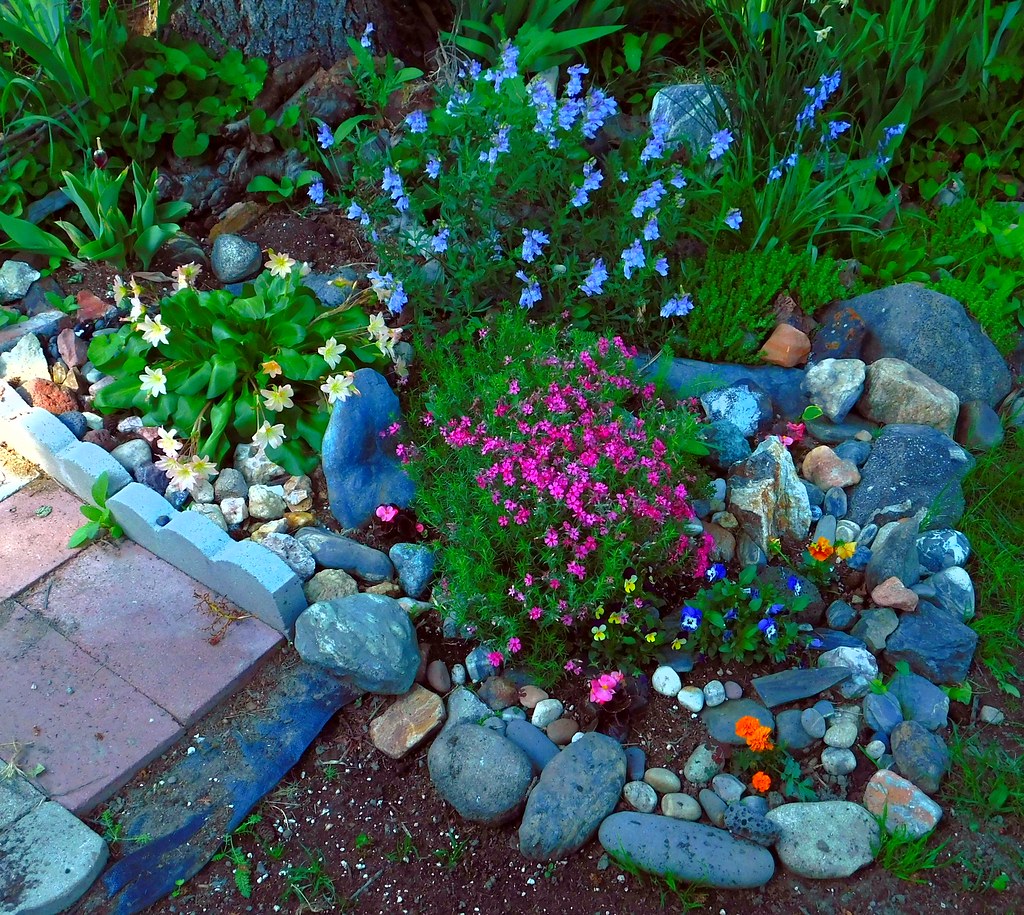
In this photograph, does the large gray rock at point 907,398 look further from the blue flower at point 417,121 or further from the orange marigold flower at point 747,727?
the blue flower at point 417,121

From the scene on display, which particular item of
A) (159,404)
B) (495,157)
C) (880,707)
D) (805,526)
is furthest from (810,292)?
(159,404)

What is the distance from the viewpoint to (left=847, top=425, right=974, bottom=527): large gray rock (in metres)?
3.18

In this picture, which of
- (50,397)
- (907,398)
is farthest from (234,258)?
(907,398)

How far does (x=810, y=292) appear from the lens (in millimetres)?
3666

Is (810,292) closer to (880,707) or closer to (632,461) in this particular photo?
(632,461)

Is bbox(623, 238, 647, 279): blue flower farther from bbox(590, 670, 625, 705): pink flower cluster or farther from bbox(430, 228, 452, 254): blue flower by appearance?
bbox(590, 670, 625, 705): pink flower cluster

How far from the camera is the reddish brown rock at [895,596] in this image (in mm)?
2834

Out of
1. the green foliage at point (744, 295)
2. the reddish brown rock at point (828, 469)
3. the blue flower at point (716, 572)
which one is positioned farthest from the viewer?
the green foliage at point (744, 295)

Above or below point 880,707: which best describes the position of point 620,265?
above

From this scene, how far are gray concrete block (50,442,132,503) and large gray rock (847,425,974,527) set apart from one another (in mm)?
2508

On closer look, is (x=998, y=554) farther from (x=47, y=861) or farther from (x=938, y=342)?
(x=47, y=861)

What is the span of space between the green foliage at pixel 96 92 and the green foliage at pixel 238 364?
1.12 m

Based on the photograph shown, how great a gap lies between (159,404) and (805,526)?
2.28m

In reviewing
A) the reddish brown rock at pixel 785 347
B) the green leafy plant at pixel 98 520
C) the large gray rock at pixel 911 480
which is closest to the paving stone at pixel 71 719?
the green leafy plant at pixel 98 520
